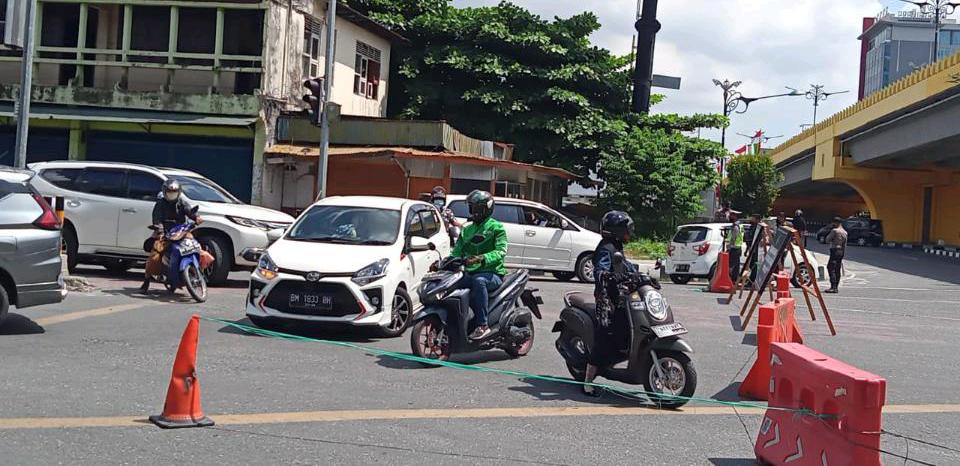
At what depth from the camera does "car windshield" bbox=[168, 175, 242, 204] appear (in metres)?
15.6

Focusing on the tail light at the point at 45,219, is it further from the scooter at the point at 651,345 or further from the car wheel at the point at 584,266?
the car wheel at the point at 584,266

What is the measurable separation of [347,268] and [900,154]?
123 ft

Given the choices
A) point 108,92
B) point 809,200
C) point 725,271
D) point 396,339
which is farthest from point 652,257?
point 809,200

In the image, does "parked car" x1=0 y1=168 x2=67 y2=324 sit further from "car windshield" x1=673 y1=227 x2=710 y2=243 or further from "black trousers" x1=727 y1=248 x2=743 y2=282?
"car windshield" x1=673 y1=227 x2=710 y2=243

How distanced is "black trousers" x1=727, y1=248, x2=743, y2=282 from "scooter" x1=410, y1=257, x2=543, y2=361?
12.0 metres

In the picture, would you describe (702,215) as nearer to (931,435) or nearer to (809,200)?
(931,435)

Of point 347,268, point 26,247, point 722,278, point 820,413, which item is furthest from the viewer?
point 722,278

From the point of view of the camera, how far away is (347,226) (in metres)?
11.7

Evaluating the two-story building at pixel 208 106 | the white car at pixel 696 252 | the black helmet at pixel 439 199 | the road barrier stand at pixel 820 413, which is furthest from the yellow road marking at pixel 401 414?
the two-story building at pixel 208 106

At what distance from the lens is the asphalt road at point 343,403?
628 cm

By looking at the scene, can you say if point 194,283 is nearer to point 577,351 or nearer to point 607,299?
point 577,351

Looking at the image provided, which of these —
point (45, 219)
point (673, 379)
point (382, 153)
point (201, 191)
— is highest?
point (382, 153)

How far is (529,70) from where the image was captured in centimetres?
3606

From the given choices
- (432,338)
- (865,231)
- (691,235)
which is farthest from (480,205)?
(865,231)
